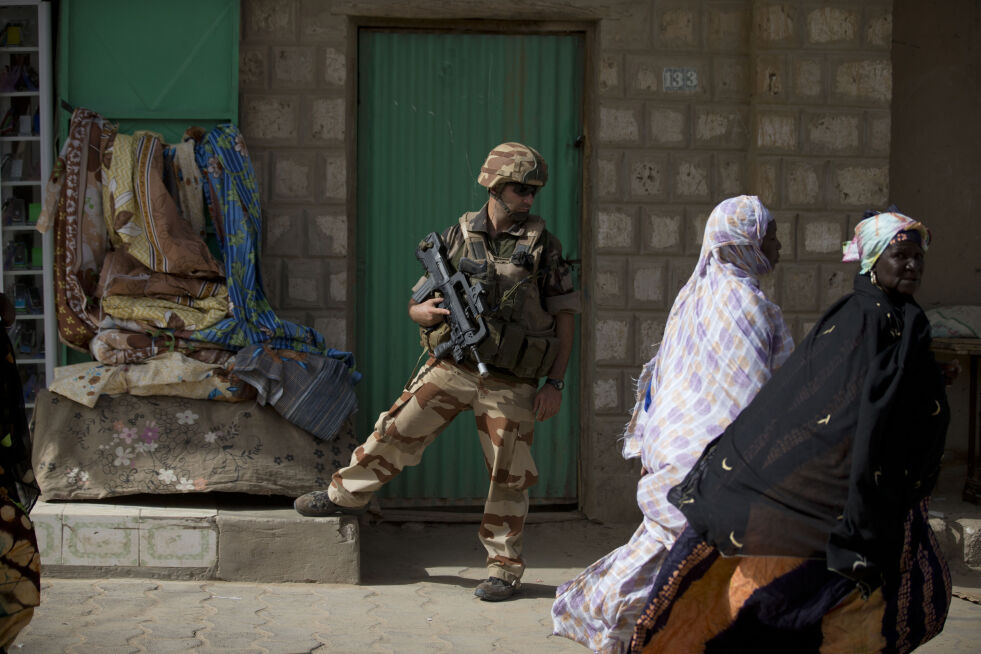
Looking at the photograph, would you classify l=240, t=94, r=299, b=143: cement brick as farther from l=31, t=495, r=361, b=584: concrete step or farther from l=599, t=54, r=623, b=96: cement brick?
l=31, t=495, r=361, b=584: concrete step

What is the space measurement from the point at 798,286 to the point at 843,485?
130 inches

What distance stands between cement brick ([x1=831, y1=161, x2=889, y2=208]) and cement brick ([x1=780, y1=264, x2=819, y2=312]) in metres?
0.42

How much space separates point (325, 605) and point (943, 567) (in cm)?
253

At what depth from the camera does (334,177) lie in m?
5.73

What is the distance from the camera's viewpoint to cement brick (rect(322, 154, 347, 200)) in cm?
573

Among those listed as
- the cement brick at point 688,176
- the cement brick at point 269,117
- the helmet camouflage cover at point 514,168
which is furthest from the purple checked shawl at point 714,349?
the cement brick at point 269,117

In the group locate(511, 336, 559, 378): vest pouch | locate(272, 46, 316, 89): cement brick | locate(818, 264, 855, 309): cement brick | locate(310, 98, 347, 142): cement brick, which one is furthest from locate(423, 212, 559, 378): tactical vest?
locate(818, 264, 855, 309): cement brick

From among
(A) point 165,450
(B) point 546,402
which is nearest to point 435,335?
(B) point 546,402

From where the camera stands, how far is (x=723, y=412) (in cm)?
336

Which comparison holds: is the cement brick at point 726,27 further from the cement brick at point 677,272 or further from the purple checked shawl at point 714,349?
the purple checked shawl at point 714,349

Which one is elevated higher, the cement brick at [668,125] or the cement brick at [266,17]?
the cement brick at [266,17]

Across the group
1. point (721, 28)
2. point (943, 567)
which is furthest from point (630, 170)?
point (943, 567)

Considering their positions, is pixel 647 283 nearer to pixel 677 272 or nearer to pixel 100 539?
pixel 677 272

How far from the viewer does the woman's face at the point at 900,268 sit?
116 inches
